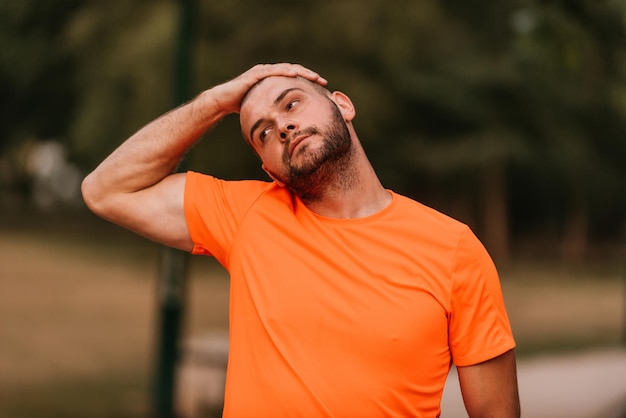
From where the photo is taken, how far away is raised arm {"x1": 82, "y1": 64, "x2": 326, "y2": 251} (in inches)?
107

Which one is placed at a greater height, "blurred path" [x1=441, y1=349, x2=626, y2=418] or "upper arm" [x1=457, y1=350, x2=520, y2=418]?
"blurred path" [x1=441, y1=349, x2=626, y2=418]

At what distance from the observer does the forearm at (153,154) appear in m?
2.78

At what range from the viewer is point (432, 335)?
2359 millimetres

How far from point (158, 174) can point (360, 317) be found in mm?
843

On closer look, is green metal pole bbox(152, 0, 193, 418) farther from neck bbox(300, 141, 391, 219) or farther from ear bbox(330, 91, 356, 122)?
neck bbox(300, 141, 391, 219)

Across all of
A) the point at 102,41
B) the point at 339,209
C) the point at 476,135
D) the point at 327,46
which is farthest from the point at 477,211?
the point at 339,209

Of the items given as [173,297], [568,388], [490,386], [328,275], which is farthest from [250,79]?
[568,388]

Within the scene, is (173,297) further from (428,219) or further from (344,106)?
(428,219)

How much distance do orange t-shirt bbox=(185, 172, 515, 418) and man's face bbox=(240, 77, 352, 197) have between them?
165mm

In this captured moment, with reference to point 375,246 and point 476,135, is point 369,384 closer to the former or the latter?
point 375,246

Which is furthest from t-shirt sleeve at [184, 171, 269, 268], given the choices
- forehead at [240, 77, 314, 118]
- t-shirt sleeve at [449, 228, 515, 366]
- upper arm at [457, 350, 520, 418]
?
upper arm at [457, 350, 520, 418]

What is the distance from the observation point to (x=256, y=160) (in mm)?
17250

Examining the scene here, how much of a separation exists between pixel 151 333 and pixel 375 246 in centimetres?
1083

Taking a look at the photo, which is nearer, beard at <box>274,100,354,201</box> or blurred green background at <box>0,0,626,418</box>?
beard at <box>274,100,354,201</box>
